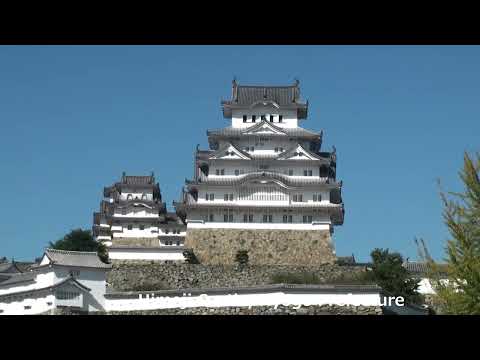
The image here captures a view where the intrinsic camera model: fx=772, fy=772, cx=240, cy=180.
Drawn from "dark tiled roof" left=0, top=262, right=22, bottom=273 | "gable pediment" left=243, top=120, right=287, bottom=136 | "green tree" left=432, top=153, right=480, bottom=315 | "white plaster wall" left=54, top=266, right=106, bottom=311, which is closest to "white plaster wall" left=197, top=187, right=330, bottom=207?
"gable pediment" left=243, top=120, right=287, bottom=136

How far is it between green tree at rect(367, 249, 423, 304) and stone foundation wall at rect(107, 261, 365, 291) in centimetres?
250

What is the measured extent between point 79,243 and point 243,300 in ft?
48.9

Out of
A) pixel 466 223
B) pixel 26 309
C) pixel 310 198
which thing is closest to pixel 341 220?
pixel 310 198

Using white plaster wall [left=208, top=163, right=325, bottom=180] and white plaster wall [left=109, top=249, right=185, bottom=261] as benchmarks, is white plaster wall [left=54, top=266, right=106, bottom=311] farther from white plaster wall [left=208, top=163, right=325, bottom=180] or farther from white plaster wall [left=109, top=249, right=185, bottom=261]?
white plaster wall [left=208, top=163, right=325, bottom=180]

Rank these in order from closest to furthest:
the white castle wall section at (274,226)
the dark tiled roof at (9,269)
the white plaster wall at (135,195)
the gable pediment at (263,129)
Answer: the white castle wall section at (274,226)
the dark tiled roof at (9,269)
the gable pediment at (263,129)
the white plaster wall at (135,195)

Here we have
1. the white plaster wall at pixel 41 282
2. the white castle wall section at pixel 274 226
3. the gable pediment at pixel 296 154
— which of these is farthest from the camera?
the gable pediment at pixel 296 154

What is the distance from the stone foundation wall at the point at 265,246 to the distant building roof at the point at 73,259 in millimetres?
6428

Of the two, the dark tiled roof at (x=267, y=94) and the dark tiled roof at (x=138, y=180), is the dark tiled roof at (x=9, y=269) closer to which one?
the dark tiled roof at (x=138, y=180)

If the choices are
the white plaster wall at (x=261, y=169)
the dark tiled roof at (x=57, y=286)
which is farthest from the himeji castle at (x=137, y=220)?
the dark tiled roof at (x=57, y=286)

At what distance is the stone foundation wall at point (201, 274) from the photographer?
116ft

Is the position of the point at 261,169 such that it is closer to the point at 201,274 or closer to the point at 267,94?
the point at 267,94
